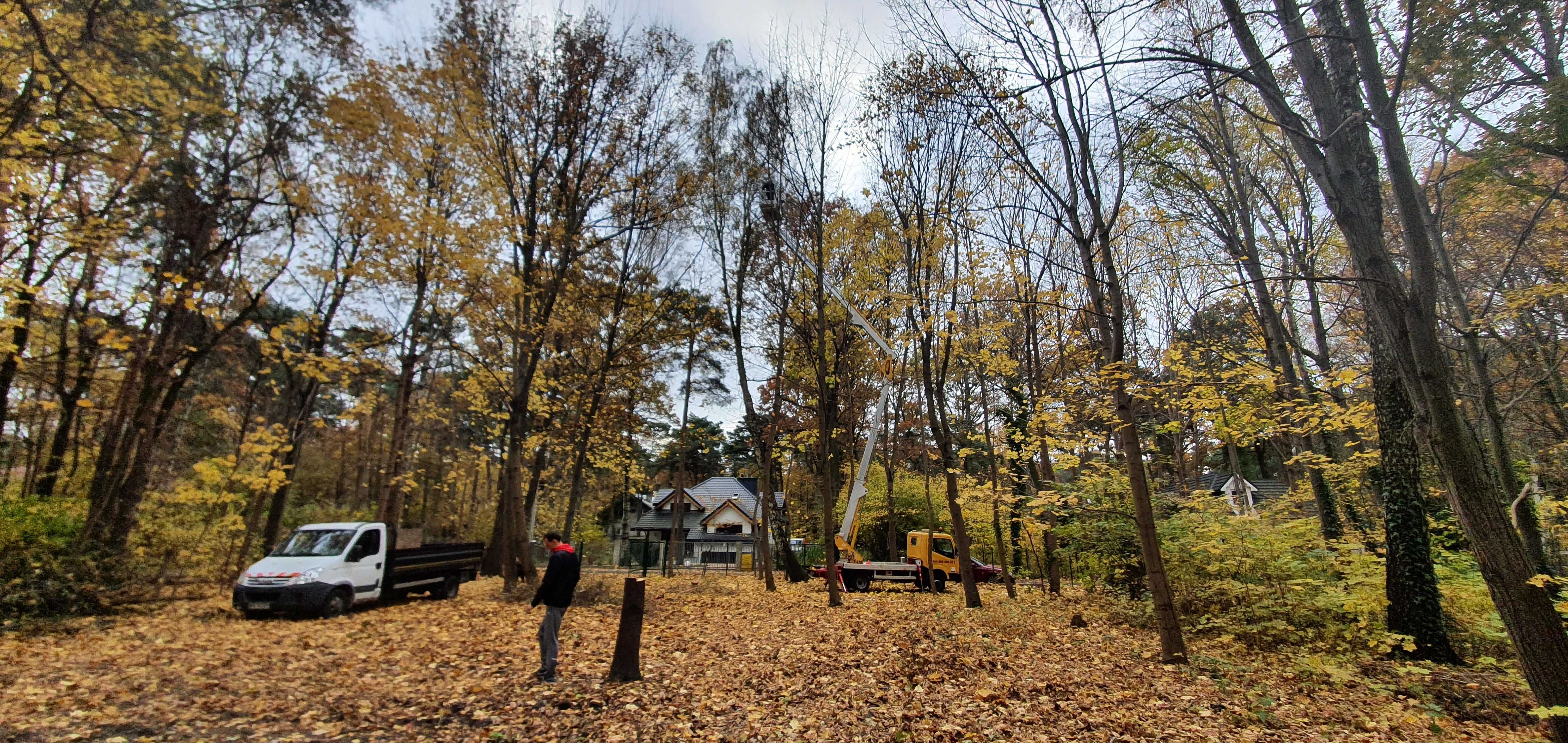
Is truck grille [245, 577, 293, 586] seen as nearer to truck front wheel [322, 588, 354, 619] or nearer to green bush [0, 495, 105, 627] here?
truck front wheel [322, 588, 354, 619]

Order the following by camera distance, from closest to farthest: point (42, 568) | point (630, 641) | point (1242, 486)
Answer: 1. point (630, 641)
2. point (42, 568)
3. point (1242, 486)

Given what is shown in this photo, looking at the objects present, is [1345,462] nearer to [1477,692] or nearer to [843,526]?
[1477,692]

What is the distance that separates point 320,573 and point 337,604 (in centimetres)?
66

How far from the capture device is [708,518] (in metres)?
41.4

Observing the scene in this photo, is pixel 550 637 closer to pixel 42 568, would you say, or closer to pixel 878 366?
pixel 42 568

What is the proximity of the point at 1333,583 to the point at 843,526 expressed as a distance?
944 centimetres

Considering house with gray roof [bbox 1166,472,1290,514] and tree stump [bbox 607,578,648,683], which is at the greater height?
house with gray roof [bbox 1166,472,1290,514]

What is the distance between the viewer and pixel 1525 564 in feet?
13.8

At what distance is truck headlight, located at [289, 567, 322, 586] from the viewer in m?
9.54

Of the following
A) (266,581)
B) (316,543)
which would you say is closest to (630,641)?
(266,581)

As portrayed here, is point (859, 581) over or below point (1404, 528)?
below

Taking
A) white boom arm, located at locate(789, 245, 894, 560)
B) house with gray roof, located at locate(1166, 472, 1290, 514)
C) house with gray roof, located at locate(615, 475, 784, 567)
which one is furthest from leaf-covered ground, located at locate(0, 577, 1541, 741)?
house with gray roof, located at locate(615, 475, 784, 567)

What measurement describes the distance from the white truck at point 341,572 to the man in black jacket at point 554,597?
5956 millimetres

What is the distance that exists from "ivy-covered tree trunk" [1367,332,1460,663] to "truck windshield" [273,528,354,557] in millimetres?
14994
